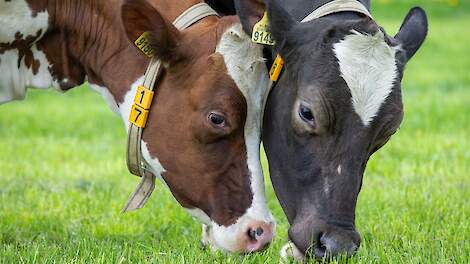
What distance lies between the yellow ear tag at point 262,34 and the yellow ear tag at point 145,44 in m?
0.53

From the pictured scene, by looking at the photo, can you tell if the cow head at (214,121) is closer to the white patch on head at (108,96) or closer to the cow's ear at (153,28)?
the cow's ear at (153,28)

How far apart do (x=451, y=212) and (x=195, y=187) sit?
202 cm

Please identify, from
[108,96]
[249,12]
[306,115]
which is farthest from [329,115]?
[108,96]

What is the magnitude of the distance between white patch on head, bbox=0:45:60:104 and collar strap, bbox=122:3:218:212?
0.74m

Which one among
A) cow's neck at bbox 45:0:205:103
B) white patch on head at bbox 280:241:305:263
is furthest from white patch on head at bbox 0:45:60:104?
white patch on head at bbox 280:241:305:263

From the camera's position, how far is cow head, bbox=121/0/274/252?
16.1ft

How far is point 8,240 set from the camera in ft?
18.8

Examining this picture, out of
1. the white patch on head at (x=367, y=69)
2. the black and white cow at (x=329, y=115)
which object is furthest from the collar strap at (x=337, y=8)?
the white patch on head at (x=367, y=69)

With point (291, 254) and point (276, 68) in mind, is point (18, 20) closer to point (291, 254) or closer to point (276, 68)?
point (276, 68)

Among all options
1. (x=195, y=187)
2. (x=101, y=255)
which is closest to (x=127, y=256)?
(x=101, y=255)

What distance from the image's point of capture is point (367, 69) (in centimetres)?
459

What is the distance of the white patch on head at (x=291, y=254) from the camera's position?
15.3 feet

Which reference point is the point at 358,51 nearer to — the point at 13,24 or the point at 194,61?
the point at 194,61


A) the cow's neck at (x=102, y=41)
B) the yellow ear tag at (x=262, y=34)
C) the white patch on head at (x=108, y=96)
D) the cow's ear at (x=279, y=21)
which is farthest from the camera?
the white patch on head at (x=108, y=96)
